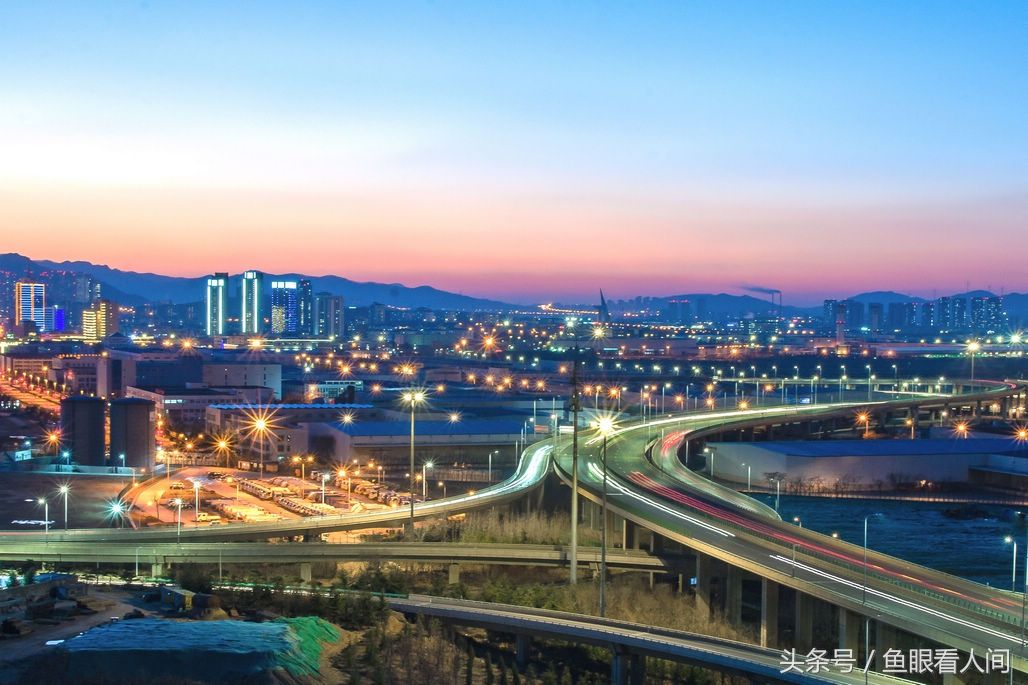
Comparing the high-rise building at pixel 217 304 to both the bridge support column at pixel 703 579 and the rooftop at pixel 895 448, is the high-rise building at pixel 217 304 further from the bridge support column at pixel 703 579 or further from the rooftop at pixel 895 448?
the bridge support column at pixel 703 579

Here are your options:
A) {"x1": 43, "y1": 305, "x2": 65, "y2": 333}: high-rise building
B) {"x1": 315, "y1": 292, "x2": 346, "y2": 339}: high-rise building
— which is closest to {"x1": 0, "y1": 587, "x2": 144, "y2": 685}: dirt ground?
{"x1": 315, "y1": 292, "x2": 346, "y2": 339}: high-rise building

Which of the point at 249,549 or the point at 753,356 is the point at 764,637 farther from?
the point at 753,356

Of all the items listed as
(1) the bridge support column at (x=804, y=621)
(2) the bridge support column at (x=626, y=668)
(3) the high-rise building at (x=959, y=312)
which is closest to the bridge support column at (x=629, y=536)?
(1) the bridge support column at (x=804, y=621)

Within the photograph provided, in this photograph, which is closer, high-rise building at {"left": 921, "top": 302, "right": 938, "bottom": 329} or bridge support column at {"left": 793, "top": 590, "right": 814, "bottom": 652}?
bridge support column at {"left": 793, "top": 590, "right": 814, "bottom": 652}

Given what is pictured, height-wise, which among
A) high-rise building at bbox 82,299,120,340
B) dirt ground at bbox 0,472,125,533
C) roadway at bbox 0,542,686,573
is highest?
high-rise building at bbox 82,299,120,340

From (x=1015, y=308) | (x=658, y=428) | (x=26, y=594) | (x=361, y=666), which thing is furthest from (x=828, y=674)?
(x=1015, y=308)

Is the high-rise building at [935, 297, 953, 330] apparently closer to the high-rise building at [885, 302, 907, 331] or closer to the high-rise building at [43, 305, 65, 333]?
the high-rise building at [885, 302, 907, 331]
